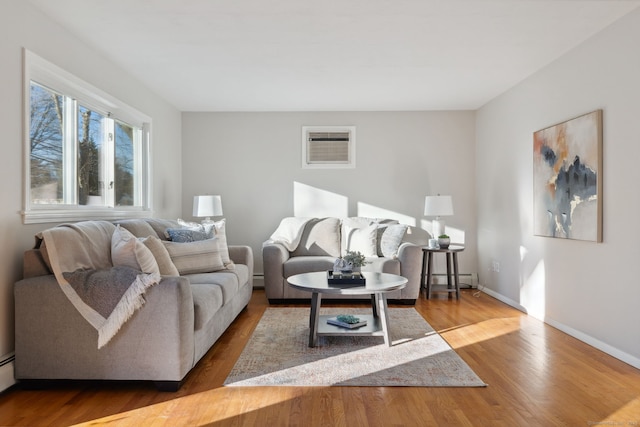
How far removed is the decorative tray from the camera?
338 cm

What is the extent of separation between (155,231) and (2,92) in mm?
1672

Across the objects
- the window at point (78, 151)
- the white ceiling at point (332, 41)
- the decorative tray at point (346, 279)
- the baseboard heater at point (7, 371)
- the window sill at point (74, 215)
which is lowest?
the baseboard heater at point (7, 371)

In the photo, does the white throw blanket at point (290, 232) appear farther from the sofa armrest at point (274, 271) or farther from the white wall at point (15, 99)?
the white wall at point (15, 99)

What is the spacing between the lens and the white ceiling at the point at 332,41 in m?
2.95

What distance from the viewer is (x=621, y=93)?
10.3 ft

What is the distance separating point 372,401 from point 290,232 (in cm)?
322

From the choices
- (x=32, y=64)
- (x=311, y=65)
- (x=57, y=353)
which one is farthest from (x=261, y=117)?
(x=57, y=353)

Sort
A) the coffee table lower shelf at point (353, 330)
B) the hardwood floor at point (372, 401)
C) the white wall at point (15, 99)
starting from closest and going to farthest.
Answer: the hardwood floor at point (372, 401) < the white wall at point (15, 99) < the coffee table lower shelf at point (353, 330)

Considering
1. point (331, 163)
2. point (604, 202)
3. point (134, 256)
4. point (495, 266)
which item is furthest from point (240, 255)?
point (604, 202)

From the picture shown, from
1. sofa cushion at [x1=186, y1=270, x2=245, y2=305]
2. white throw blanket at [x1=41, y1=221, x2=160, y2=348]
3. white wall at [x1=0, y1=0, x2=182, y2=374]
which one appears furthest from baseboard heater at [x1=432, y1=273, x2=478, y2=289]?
white wall at [x1=0, y1=0, x2=182, y2=374]

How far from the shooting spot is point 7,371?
2.56 metres

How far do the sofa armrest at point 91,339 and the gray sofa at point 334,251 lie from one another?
241 cm

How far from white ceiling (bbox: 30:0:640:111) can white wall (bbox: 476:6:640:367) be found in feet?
0.74

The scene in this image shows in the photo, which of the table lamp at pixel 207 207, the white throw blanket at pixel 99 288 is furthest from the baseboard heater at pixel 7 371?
the table lamp at pixel 207 207
